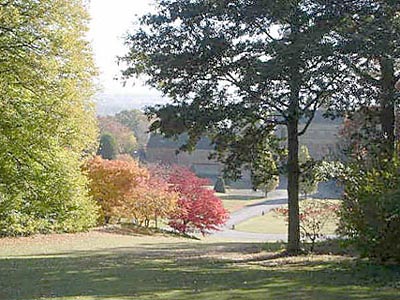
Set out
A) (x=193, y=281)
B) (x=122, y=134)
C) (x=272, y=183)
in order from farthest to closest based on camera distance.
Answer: (x=122, y=134) → (x=272, y=183) → (x=193, y=281)

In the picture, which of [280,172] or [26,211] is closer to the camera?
[280,172]

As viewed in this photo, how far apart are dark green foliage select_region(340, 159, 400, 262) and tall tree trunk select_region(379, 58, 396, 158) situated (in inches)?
104

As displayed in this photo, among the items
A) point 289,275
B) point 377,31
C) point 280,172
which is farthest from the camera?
point 280,172

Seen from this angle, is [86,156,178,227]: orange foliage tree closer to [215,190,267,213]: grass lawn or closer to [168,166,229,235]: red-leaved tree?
[168,166,229,235]: red-leaved tree

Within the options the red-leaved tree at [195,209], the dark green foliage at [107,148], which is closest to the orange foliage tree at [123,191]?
the red-leaved tree at [195,209]


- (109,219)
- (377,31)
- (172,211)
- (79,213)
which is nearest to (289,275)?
(377,31)

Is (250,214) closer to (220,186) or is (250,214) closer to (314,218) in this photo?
(220,186)

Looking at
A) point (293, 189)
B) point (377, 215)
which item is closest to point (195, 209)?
point (293, 189)

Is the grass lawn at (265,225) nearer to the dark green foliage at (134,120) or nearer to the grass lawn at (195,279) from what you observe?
the grass lawn at (195,279)

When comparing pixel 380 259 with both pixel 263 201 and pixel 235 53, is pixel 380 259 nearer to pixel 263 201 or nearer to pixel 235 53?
pixel 235 53

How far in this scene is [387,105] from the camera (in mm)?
17109

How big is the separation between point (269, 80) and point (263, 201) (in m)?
44.7

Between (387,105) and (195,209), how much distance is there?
24.0m

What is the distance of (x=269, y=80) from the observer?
1617cm
